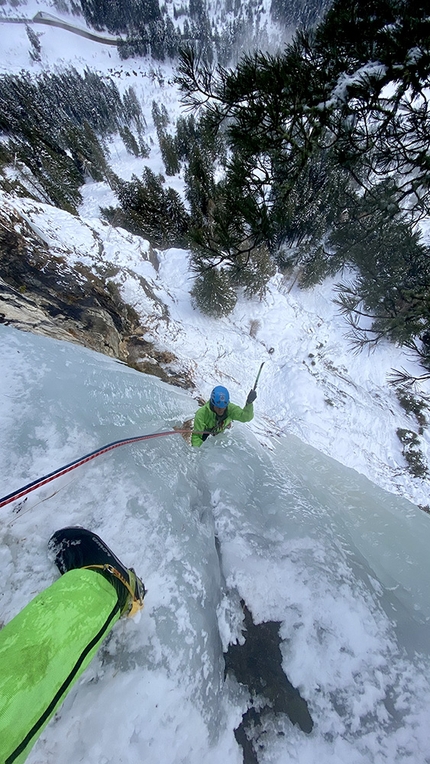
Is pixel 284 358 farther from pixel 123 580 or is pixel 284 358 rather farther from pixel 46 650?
pixel 46 650

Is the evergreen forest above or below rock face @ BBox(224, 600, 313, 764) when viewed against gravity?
above

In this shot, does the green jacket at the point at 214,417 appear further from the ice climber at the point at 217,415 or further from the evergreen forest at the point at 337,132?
the evergreen forest at the point at 337,132

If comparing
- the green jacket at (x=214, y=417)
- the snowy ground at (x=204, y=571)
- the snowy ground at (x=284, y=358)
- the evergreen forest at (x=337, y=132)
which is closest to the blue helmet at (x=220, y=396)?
the green jacket at (x=214, y=417)

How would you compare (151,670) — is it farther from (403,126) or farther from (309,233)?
(309,233)

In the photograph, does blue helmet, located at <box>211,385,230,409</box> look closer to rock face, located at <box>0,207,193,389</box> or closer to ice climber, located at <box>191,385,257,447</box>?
ice climber, located at <box>191,385,257,447</box>

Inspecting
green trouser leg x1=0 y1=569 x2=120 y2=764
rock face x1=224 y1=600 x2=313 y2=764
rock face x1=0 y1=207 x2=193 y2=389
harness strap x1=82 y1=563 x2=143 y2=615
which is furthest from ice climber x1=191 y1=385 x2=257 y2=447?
rock face x1=0 y1=207 x2=193 y2=389

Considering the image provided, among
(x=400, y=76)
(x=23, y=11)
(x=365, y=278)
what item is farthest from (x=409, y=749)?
(x=23, y=11)

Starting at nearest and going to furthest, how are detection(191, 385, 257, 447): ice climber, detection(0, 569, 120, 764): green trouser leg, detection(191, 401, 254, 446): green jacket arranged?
detection(0, 569, 120, 764): green trouser leg, detection(191, 385, 257, 447): ice climber, detection(191, 401, 254, 446): green jacket
